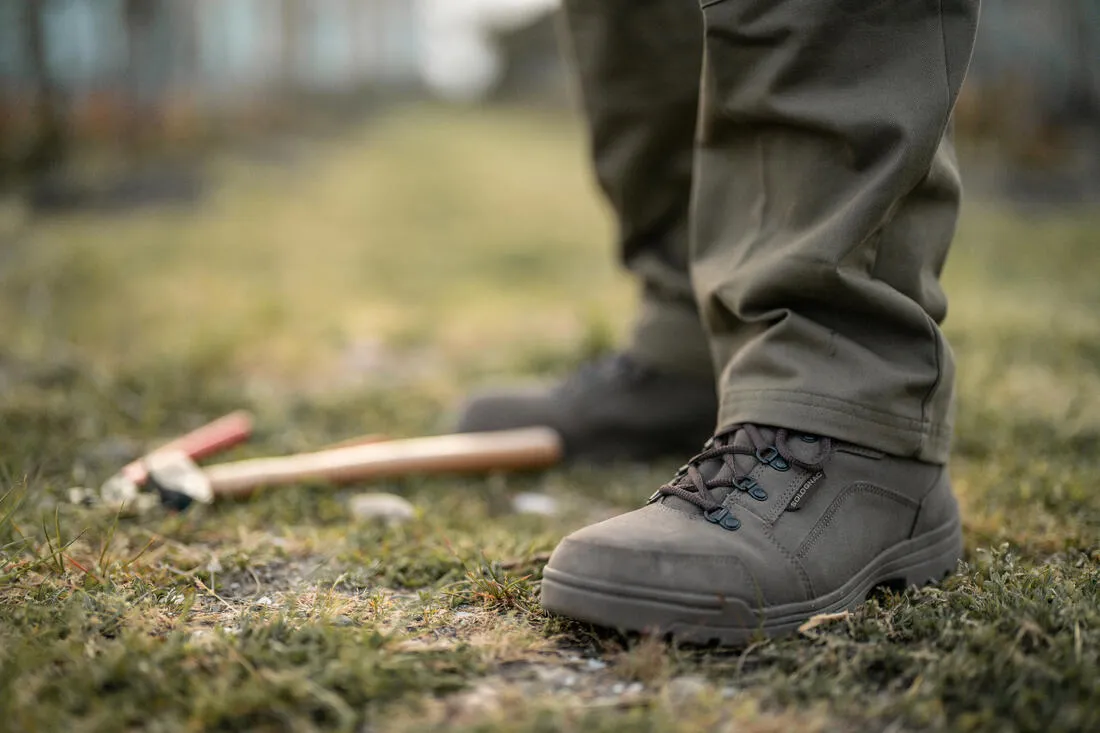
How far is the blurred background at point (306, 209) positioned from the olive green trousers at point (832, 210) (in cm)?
156

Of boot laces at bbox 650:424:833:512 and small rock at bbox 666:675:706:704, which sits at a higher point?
boot laces at bbox 650:424:833:512

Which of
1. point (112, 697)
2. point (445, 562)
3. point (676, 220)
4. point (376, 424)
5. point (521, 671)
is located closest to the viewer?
point (112, 697)

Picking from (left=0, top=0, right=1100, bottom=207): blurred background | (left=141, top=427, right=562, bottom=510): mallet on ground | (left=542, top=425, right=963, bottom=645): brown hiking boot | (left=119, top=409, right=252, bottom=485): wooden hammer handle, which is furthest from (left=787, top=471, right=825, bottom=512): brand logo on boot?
(left=0, top=0, right=1100, bottom=207): blurred background

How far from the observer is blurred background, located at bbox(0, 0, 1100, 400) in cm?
341

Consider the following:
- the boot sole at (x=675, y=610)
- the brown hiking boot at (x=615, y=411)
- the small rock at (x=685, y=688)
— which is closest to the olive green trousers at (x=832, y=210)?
the boot sole at (x=675, y=610)

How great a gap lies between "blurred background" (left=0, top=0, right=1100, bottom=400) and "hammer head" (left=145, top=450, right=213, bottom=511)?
1030mm

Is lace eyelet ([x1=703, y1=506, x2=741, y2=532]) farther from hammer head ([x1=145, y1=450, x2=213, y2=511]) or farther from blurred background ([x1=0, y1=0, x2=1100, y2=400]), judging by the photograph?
blurred background ([x1=0, y1=0, x2=1100, y2=400])

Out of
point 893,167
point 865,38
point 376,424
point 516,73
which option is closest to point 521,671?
point 893,167

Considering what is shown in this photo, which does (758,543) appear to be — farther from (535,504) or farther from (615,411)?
(615,411)

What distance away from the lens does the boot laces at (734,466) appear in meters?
1.27

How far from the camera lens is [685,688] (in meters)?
1.06

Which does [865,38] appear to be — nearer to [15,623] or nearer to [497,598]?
[497,598]

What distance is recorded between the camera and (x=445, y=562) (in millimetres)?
1469

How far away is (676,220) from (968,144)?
5.71m
